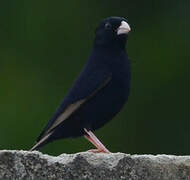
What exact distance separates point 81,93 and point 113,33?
2.15 feet

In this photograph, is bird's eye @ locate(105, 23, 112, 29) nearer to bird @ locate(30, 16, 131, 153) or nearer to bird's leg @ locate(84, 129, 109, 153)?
bird @ locate(30, 16, 131, 153)

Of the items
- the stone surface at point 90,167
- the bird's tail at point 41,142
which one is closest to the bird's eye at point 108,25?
the bird's tail at point 41,142

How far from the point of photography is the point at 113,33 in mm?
7273

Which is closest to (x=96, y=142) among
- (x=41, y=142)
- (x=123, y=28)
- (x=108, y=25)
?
(x=41, y=142)

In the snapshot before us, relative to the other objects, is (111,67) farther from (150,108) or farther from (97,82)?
(150,108)

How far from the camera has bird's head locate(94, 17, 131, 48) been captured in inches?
282

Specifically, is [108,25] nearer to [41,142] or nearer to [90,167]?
[41,142]

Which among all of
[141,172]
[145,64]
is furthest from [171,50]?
[141,172]

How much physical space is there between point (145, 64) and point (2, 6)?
6.65ft

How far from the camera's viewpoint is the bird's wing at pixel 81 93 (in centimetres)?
658

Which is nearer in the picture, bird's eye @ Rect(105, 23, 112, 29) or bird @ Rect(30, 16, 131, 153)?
bird @ Rect(30, 16, 131, 153)

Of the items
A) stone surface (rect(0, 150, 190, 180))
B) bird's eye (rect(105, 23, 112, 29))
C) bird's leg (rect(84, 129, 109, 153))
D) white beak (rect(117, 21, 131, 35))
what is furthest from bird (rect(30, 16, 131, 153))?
stone surface (rect(0, 150, 190, 180))

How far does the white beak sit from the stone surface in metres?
1.95

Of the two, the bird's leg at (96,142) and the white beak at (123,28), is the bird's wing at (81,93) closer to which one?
the bird's leg at (96,142)
